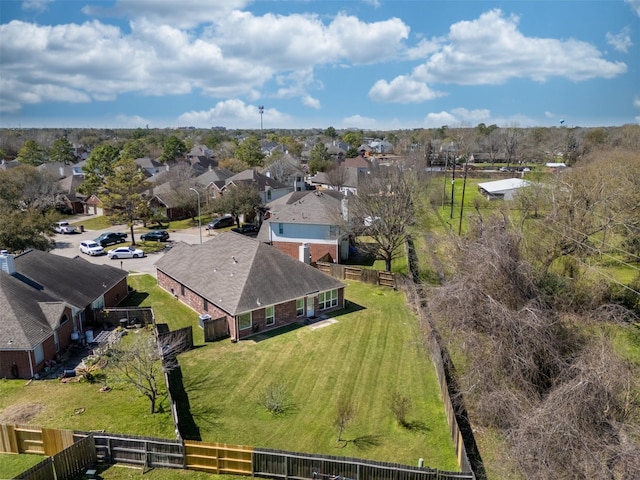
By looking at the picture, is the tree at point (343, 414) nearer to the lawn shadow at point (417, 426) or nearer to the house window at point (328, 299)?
the lawn shadow at point (417, 426)

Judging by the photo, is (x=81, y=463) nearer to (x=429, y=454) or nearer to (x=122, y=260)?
(x=429, y=454)

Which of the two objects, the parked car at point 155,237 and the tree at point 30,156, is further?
the tree at point 30,156

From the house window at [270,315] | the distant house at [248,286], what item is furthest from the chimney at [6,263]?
the house window at [270,315]


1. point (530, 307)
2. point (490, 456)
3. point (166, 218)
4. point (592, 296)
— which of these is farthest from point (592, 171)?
point (166, 218)

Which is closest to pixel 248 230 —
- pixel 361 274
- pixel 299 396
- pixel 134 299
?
pixel 361 274

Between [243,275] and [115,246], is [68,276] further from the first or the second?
[115,246]

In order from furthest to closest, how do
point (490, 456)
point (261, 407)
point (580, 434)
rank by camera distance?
point (261, 407) < point (490, 456) < point (580, 434)
